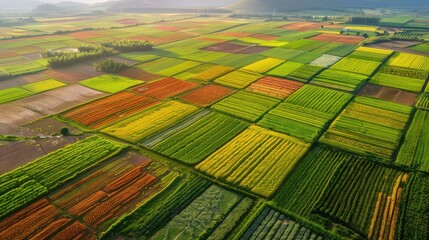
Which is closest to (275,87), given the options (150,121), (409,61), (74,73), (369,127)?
(369,127)

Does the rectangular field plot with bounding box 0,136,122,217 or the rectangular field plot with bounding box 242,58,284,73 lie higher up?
the rectangular field plot with bounding box 242,58,284,73

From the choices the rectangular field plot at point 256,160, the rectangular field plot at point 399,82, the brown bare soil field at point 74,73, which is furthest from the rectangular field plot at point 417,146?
the brown bare soil field at point 74,73

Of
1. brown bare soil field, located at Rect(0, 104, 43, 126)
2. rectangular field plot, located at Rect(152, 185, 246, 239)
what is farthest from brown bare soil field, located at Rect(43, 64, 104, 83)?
rectangular field plot, located at Rect(152, 185, 246, 239)

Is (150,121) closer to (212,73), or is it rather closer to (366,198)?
(212,73)

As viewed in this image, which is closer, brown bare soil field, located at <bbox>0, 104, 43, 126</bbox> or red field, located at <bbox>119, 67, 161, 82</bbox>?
brown bare soil field, located at <bbox>0, 104, 43, 126</bbox>

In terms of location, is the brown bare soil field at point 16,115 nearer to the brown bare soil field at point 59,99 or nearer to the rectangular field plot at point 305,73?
the brown bare soil field at point 59,99

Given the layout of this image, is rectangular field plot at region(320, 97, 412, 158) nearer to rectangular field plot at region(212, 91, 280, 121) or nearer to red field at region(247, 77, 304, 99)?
rectangular field plot at region(212, 91, 280, 121)
